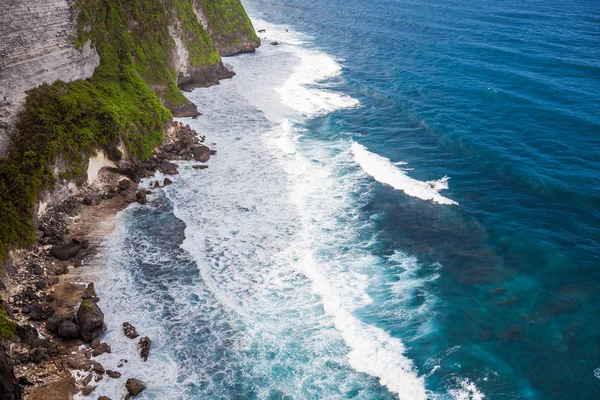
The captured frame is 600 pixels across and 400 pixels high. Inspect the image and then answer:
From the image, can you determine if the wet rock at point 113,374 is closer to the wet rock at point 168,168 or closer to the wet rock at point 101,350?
the wet rock at point 101,350

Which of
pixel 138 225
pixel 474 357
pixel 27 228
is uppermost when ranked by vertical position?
pixel 27 228

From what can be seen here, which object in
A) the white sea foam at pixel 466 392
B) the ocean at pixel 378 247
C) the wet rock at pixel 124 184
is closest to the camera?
the white sea foam at pixel 466 392

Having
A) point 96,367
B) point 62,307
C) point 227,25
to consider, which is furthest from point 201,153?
point 227,25

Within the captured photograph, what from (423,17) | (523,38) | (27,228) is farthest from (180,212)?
(423,17)

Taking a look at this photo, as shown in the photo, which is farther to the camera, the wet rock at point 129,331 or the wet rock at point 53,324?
the wet rock at point 129,331

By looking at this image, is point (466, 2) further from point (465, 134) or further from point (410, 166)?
point (410, 166)

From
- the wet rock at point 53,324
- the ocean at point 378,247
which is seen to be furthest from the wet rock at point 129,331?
the wet rock at point 53,324
